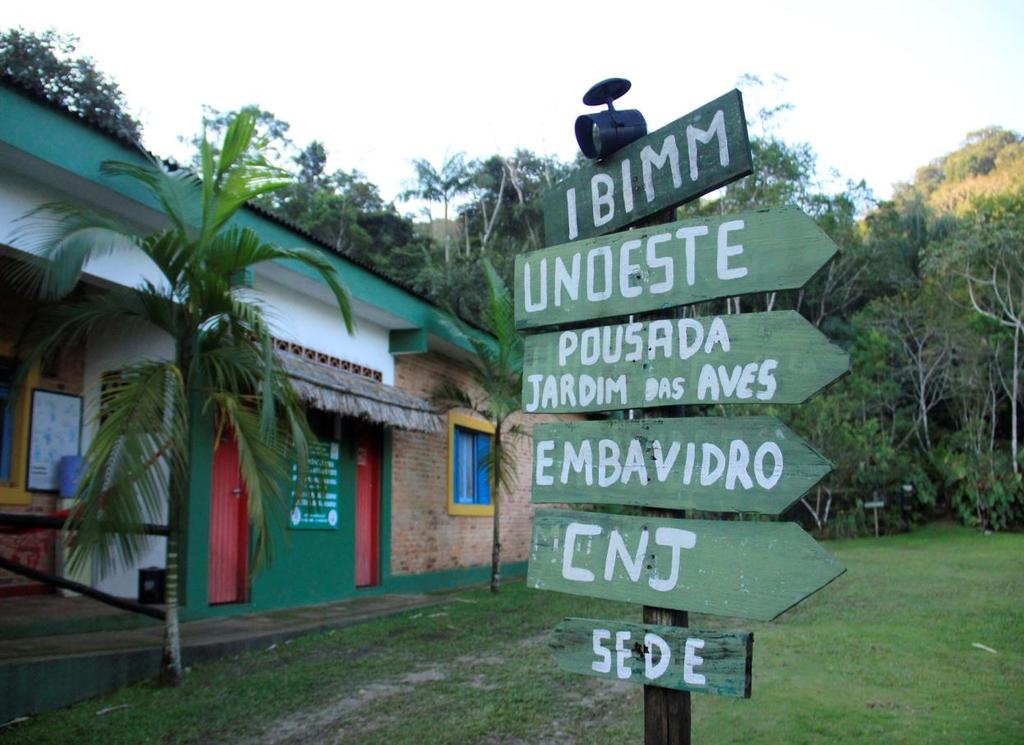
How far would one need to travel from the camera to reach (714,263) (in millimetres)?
2969

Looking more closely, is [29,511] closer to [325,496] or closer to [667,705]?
[325,496]

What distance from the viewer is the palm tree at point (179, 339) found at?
5.69m

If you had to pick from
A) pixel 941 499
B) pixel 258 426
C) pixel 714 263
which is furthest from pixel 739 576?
pixel 941 499

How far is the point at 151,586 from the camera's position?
7.09 metres

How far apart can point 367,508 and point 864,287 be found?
21.6 metres

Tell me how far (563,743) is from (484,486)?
1025cm

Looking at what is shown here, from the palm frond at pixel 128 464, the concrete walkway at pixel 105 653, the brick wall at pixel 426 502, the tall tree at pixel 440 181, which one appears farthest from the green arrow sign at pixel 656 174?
the tall tree at pixel 440 181

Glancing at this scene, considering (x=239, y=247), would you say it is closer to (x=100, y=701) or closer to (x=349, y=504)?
(x=100, y=701)

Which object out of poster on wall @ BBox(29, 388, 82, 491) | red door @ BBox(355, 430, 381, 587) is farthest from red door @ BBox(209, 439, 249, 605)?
red door @ BBox(355, 430, 381, 587)

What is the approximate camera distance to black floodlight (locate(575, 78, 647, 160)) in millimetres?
3389

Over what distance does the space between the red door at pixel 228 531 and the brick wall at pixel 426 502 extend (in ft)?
9.59

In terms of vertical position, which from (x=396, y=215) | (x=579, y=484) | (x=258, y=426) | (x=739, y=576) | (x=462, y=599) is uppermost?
(x=396, y=215)

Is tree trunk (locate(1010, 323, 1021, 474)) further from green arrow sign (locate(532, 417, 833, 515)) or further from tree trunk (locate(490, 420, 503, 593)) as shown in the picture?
green arrow sign (locate(532, 417, 833, 515))

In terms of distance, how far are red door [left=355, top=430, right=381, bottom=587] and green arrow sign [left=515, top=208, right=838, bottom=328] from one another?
8.53m
